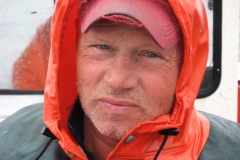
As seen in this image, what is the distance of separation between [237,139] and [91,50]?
743 mm

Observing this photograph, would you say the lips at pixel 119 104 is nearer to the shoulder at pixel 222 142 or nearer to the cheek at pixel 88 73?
the cheek at pixel 88 73

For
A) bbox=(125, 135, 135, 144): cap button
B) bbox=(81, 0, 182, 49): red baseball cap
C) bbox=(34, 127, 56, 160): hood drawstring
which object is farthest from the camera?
bbox=(34, 127, 56, 160): hood drawstring

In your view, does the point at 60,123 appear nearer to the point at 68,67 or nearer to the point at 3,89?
the point at 68,67

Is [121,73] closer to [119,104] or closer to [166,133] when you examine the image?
[119,104]

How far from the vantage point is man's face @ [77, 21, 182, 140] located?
1.77 m

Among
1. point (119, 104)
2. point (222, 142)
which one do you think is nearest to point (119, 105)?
point (119, 104)

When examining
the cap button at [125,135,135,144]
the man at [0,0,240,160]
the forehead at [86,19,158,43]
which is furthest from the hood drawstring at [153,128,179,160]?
the forehead at [86,19,158,43]

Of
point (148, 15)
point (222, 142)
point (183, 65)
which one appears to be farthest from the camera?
point (222, 142)

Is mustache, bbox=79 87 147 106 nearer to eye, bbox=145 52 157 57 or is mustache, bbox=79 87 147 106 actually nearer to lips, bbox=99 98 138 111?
lips, bbox=99 98 138 111

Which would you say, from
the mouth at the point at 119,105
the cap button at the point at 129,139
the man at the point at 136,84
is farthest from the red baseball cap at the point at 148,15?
the cap button at the point at 129,139

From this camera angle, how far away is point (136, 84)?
177cm

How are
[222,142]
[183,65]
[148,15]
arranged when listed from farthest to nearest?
[222,142], [183,65], [148,15]

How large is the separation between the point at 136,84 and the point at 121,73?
0.26 feet

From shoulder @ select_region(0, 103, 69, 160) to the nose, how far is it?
0.46 meters
